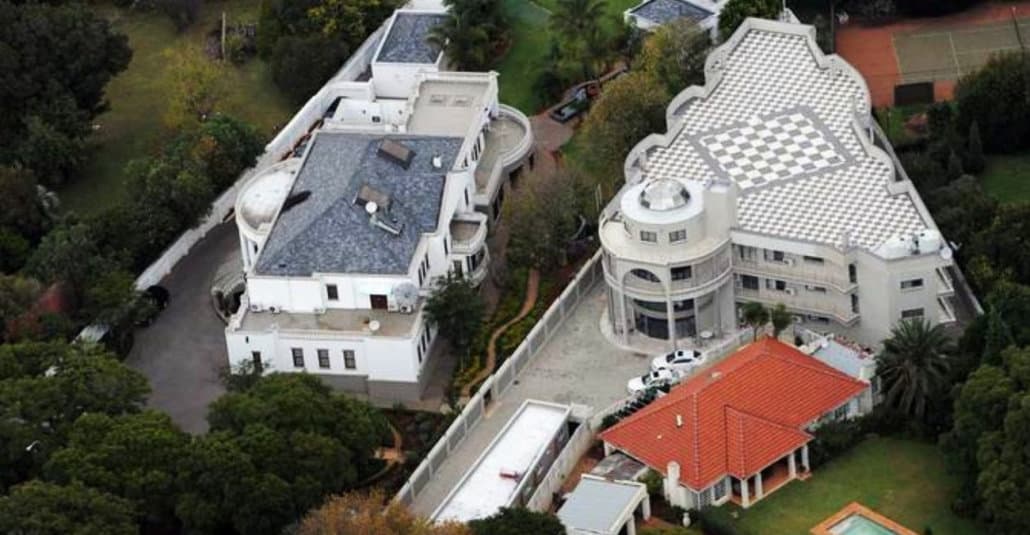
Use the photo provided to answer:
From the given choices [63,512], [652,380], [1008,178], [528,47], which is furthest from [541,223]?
[63,512]

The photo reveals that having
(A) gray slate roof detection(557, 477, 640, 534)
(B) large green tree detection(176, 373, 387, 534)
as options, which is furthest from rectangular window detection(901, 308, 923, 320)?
(B) large green tree detection(176, 373, 387, 534)

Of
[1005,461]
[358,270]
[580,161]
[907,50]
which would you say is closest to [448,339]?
[358,270]

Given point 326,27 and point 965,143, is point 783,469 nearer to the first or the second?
point 965,143

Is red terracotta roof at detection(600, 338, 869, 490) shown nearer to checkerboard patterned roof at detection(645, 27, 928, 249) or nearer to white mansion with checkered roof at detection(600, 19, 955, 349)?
white mansion with checkered roof at detection(600, 19, 955, 349)

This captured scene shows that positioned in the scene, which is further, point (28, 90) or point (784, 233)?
point (28, 90)

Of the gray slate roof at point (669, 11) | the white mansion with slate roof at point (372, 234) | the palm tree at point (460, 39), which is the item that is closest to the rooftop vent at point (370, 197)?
the white mansion with slate roof at point (372, 234)
